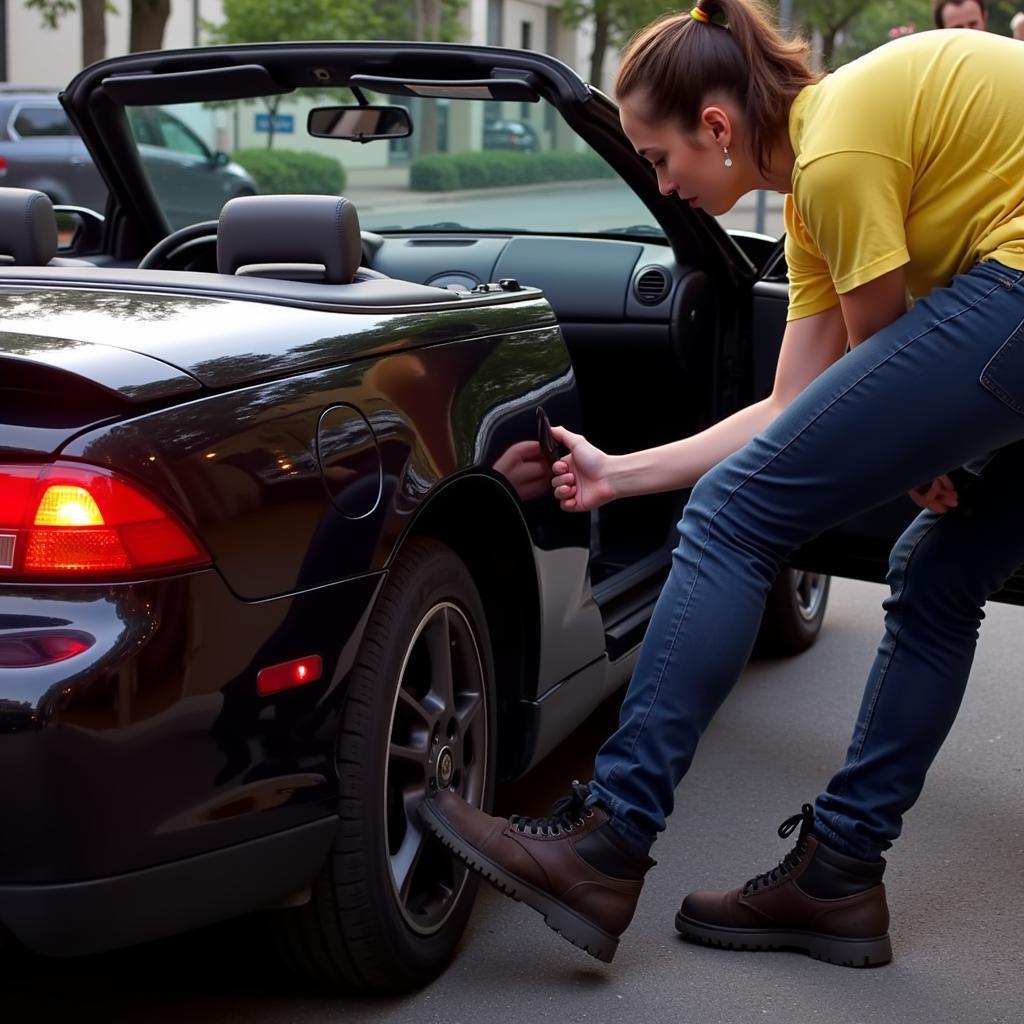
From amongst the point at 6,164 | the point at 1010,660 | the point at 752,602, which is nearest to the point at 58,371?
the point at 752,602

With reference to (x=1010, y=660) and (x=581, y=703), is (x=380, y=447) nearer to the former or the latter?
(x=581, y=703)

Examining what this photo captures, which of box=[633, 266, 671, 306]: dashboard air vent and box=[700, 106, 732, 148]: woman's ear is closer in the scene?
box=[700, 106, 732, 148]: woman's ear

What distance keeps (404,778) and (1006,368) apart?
1179 millimetres

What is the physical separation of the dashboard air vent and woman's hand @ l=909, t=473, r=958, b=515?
62.9 inches

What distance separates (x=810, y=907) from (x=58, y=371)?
1649 mm

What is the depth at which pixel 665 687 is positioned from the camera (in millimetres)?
2709

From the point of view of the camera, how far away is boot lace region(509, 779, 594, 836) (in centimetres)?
279

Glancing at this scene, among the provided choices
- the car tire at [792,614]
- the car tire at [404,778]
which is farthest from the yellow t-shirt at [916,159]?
the car tire at [792,614]

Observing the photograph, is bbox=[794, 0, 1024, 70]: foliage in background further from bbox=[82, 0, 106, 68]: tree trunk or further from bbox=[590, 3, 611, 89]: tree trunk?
bbox=[82, 0, 106, 68]: tree trunk

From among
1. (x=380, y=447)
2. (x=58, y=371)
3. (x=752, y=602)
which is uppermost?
(x=58, y=371)

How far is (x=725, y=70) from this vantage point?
2.62m

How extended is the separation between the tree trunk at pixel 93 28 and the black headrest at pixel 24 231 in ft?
53.0

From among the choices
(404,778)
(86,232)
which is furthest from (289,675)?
(86,232)

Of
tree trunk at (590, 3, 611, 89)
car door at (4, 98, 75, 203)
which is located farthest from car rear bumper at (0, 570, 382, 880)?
tree trunk at (590, 3, 611, 89)
